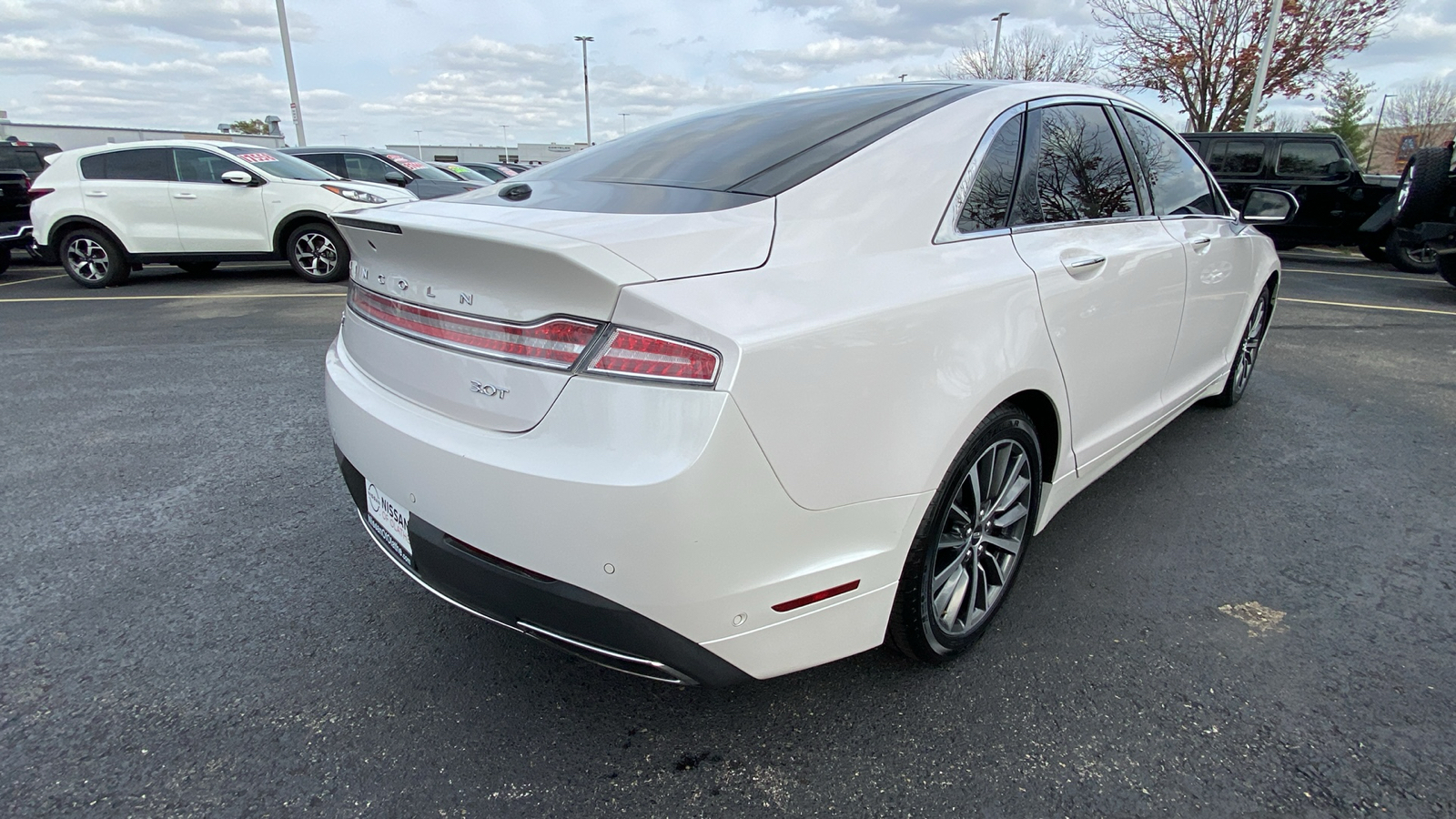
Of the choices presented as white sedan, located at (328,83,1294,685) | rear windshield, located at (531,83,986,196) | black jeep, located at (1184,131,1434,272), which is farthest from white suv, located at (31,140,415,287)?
black jeep, located at (1184,131,1434,272)

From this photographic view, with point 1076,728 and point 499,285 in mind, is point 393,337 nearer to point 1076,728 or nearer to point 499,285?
point 499,285

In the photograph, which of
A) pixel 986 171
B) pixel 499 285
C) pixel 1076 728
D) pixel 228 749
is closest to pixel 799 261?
pixel 499 285

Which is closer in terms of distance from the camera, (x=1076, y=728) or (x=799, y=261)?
(x=799, y=261)

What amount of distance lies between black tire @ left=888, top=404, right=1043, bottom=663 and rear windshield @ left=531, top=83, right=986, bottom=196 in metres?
0.83

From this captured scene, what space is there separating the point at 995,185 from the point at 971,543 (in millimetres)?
1020

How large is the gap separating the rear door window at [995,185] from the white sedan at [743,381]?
0.04 feet

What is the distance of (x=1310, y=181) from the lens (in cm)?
1158

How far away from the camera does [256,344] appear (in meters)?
6.13

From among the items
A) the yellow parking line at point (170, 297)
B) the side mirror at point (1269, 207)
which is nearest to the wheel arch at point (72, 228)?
the yellow parking line at point (170, 297)

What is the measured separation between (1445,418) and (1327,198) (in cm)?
914

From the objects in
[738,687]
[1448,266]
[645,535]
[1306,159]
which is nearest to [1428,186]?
[1448,266]

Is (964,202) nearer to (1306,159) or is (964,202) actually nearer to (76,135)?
(1306,159)

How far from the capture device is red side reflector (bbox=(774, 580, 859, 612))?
1688 mm

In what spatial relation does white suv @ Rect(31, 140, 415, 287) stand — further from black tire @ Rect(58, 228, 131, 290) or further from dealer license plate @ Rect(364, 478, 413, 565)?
dealer license plate @ Rect(364, 478, 413, 565)
